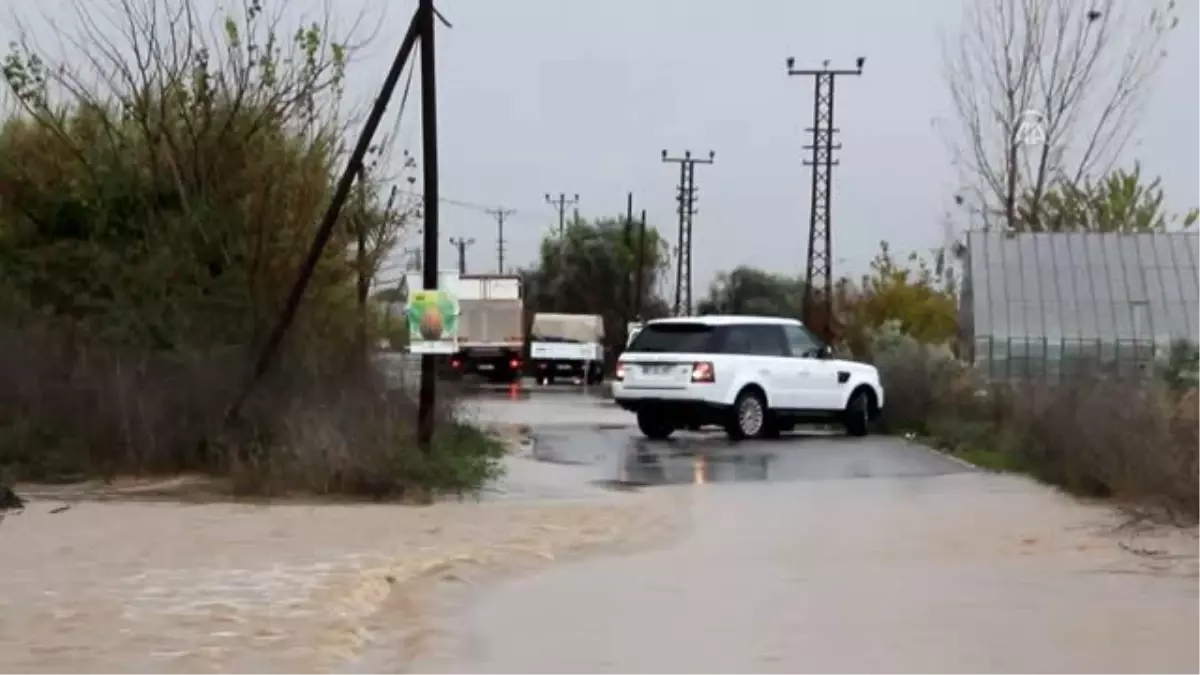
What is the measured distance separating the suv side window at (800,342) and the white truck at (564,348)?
3384 cm

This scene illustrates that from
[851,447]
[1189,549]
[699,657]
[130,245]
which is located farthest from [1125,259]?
[699,657]

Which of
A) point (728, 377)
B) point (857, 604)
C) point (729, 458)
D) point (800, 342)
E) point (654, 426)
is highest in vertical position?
point (800, 342)

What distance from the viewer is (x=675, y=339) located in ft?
86.5

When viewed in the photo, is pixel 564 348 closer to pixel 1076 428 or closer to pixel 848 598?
pixel 1076 428

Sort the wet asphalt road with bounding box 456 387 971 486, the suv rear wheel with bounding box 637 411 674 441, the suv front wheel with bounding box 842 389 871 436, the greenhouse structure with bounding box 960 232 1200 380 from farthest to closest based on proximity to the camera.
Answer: the greenhouse structure with bounding box 960 232 1200 380, the suv front wheel with bounding box 842 389 871 436, the suv rear wheel with bounding box 637 411 674 441, the wet asphalt road with bounding box 456 387 971 486

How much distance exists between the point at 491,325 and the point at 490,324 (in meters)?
0.04

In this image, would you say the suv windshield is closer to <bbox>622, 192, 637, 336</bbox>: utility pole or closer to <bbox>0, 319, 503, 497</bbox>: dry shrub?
<bbox>0, 319, 503, 497</bbox>: dry shrub

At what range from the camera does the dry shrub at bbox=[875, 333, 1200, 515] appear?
1606cm

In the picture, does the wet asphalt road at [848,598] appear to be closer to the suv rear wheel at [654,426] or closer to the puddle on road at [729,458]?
the puddle on road at [729,458]

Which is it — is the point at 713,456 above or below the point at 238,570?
above

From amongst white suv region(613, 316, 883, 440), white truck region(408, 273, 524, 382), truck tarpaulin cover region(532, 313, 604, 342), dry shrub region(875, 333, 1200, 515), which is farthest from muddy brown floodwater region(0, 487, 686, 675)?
truck tarpaulin cover region(532, 313, 604, 342)

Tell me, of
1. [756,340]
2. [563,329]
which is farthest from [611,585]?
[563,329]

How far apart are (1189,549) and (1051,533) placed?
4.53 feet

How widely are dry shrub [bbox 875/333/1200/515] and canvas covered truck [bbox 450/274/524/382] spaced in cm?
2684
